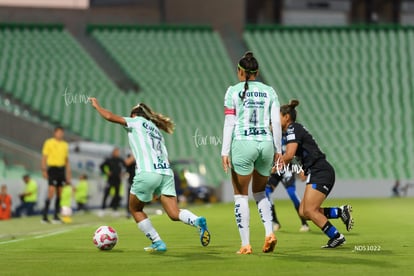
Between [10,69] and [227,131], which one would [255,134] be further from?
[10,69]

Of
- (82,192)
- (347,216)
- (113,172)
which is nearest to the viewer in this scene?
(347,216)

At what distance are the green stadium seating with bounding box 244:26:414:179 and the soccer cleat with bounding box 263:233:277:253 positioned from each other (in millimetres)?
28441

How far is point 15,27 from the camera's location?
44969 millimetres

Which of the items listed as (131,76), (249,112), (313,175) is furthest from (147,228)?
(131,76)

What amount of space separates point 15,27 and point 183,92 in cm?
899

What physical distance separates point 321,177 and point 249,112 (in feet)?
5.62

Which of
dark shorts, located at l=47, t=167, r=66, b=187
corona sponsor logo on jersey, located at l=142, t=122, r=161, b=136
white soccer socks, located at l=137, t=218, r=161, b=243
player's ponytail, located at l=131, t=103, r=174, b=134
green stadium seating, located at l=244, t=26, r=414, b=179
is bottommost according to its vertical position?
white soccer socks, located at l=137, t=218, r=161, b=243

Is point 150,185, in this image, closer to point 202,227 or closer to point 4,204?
point 202,227

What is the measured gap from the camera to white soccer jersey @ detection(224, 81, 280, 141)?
11.1 metres

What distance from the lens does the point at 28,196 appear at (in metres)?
25.8

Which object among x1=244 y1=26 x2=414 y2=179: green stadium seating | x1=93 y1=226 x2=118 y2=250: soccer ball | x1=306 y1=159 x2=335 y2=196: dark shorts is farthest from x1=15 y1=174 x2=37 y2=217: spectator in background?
x1=244 y1=26 x2=414 y2=179: green stadium seating

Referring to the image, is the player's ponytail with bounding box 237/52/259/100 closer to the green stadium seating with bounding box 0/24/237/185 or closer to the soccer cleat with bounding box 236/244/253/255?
the soccer cleat with bounding box 236/244/253/255

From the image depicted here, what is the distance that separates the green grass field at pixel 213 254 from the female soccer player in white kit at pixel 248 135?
2.34 ft

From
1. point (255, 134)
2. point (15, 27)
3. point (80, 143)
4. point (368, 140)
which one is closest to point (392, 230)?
point (255, 134)
